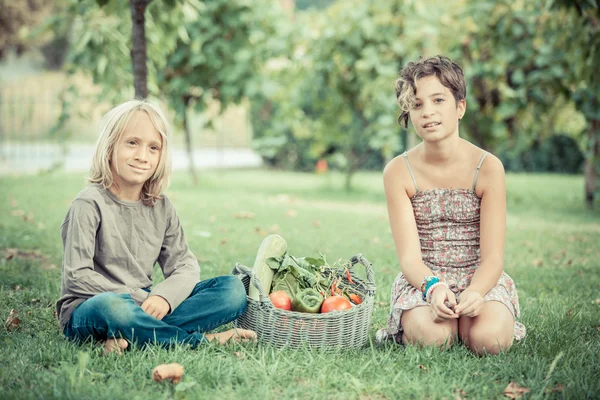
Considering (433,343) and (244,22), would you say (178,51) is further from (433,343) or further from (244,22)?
(433,343)

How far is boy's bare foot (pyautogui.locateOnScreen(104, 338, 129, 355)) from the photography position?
2520mm

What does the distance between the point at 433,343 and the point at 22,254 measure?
3.43 meters

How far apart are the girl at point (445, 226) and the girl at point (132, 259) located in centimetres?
82

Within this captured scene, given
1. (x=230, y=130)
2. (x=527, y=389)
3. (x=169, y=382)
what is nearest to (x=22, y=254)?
(x=169, y=382)

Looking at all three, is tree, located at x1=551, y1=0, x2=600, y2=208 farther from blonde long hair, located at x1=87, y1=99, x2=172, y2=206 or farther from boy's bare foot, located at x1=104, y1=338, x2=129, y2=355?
boy's bare foot, located at x1=104, y1=338, x2=129, y2=355

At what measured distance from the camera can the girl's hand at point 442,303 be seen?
8.57 ft

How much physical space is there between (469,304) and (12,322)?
2.18 metres

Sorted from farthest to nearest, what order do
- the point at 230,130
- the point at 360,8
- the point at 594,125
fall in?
the point at 230,130 < the point at 360,8 < the point at 594,125

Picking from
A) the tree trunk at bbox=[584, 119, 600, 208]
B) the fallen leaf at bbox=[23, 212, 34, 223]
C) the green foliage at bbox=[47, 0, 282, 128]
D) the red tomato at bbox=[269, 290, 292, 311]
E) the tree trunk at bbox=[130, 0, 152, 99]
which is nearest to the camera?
the red tomato at bbox=[269, 290, 292, 311]

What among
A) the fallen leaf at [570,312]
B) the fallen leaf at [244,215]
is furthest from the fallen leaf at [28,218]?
the fallen leaf at [570,312]

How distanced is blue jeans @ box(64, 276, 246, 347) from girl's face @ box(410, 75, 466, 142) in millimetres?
1156

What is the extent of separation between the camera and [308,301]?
9.31ft

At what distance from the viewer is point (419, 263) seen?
2.88 meters

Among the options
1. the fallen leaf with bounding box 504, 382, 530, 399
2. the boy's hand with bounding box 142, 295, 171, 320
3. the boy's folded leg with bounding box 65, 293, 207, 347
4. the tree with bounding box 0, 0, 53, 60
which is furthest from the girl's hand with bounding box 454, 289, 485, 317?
the tree with bounding box 0, 0, 53, 60
